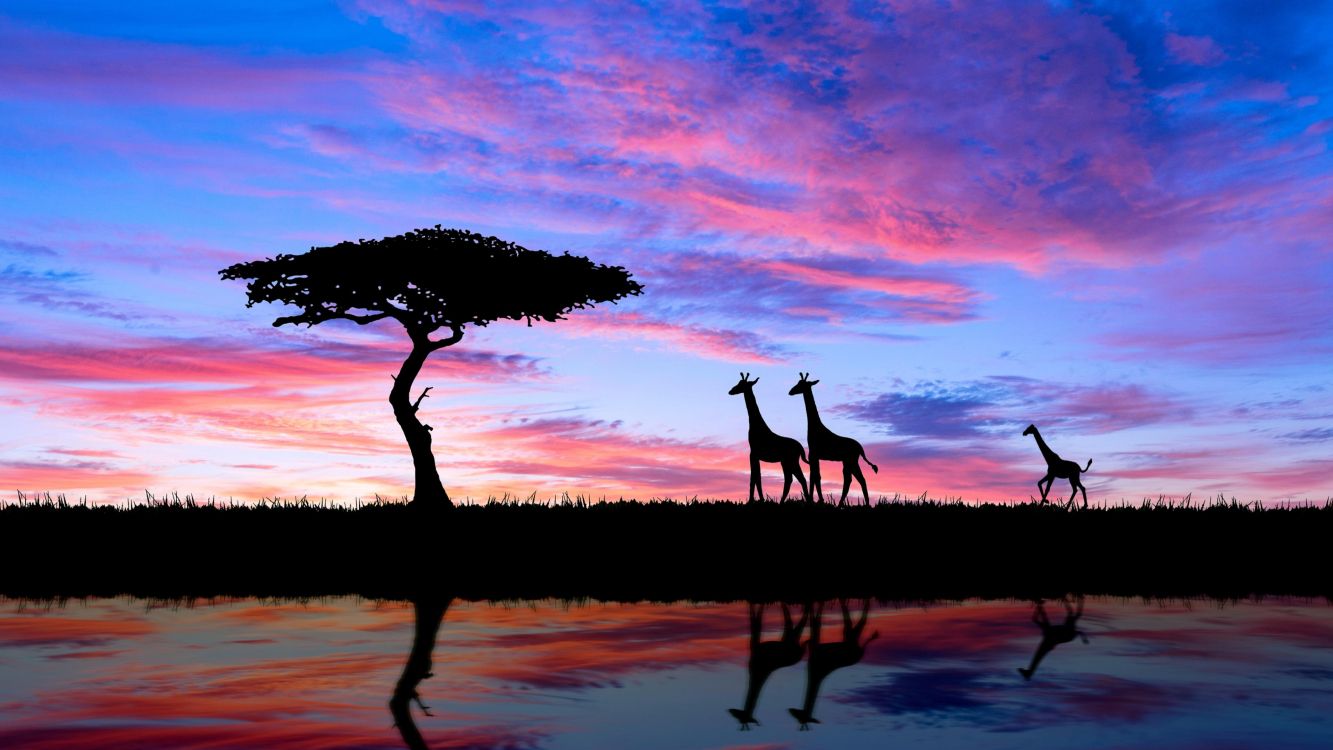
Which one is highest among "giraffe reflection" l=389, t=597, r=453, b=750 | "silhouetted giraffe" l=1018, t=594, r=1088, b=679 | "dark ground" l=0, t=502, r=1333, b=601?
"dark ground" l=0, t=502, r=1333, b=601

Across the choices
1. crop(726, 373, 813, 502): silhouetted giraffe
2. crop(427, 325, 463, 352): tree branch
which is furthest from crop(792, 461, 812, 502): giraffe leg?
crop(427, 325, 463, 352): tree branch

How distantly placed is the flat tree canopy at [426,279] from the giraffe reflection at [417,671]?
16.5m

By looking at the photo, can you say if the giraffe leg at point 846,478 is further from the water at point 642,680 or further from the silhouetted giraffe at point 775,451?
the water at point 642,680

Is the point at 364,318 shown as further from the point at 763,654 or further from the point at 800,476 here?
the point at 763,654


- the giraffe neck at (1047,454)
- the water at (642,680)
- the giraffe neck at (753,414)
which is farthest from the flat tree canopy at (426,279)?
the water at (642,680)

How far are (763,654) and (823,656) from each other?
551mm

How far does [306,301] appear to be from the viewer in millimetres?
31516

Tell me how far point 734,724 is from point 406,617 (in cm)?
640

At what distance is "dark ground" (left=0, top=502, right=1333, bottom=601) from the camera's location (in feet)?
56.8

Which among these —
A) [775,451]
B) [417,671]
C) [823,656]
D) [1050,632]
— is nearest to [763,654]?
[823,656]

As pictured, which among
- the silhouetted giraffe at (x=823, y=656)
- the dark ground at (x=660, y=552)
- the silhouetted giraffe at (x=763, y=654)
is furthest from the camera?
the dark ground at (x=660, y=552)

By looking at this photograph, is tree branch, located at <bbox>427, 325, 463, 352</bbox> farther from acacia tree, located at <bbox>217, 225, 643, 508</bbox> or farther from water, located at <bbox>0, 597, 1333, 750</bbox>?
water, located at <bbox>0, 597, 1333, 750</bbox>

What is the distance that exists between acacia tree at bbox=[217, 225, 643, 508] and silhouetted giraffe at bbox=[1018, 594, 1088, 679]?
17.9 m

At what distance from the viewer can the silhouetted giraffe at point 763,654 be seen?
329 inches
